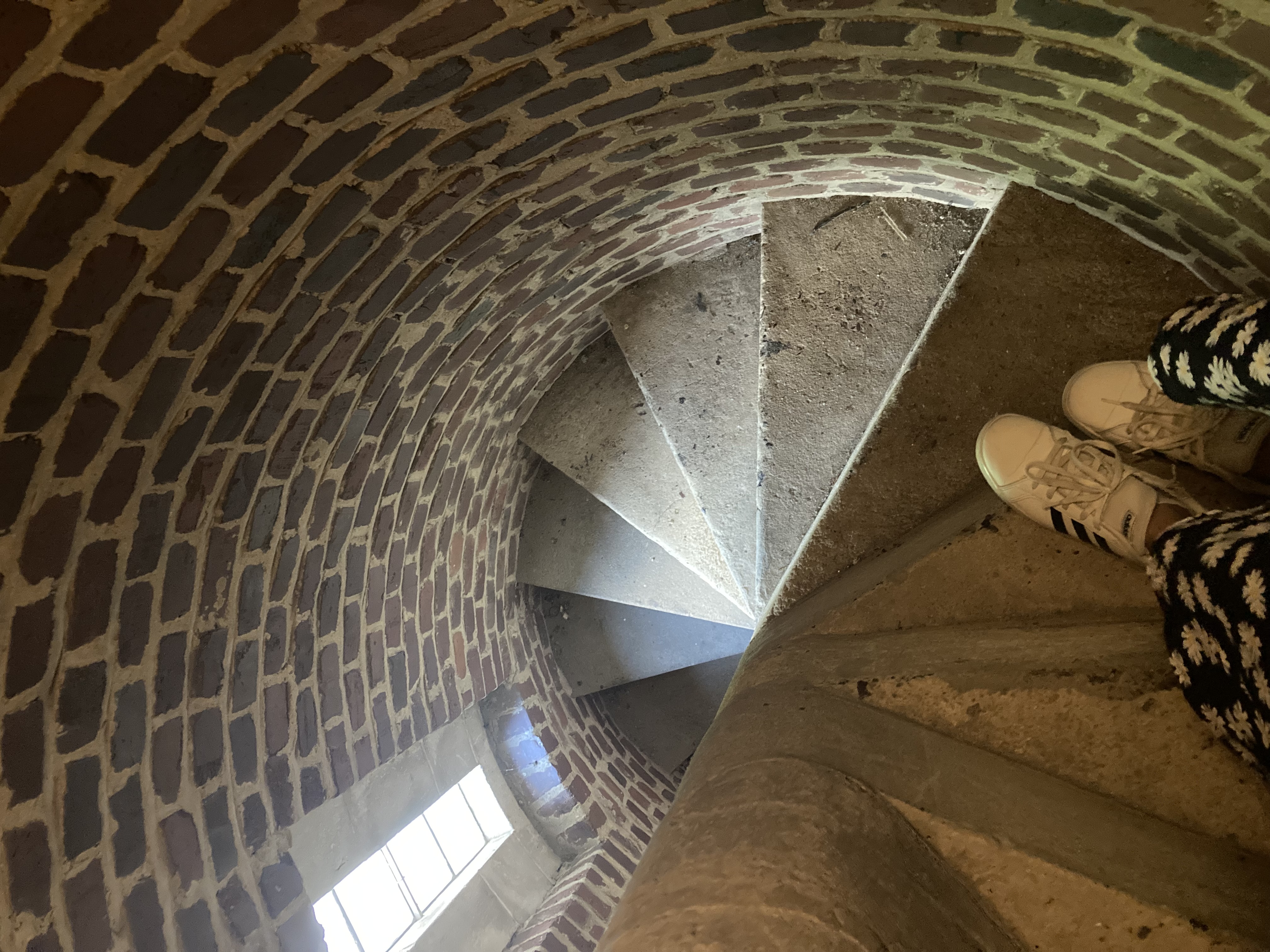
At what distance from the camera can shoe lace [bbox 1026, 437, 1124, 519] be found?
1751mm

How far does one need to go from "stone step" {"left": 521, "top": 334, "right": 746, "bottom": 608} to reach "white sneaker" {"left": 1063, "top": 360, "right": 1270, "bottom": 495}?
6.55 ft

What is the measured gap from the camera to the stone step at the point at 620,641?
4691 millimetres

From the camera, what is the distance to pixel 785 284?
9.80ft

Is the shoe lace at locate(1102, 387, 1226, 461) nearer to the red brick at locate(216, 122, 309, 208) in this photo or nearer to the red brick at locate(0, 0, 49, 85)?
the red brick at locate(216, 122, 309, 208)

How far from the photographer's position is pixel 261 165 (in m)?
1.45

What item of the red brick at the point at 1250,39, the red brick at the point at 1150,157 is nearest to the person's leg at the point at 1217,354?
the red brick at the point at 1150,157

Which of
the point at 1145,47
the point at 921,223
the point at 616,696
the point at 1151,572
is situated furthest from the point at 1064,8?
the point at 616,696

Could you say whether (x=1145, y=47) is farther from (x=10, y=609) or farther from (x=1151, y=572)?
(x=10, y=609)

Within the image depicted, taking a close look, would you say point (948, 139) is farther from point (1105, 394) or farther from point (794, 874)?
point (794, 874)

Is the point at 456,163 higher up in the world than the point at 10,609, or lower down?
higher up

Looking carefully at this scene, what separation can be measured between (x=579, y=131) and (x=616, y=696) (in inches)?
150

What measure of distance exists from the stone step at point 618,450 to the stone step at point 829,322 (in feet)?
3.33

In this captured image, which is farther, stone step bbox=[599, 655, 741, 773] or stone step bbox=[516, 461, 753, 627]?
stone step bbox=[599, 655, 741, 773]

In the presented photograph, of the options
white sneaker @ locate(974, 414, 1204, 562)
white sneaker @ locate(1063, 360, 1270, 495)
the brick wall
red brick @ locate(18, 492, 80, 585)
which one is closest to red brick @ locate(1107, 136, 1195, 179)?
the brick wall
